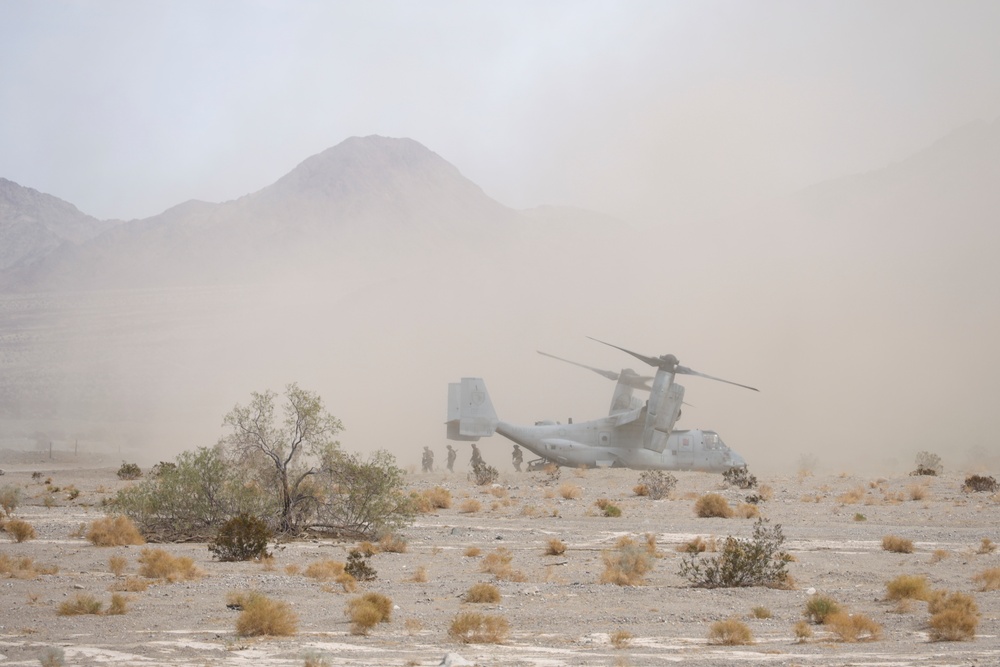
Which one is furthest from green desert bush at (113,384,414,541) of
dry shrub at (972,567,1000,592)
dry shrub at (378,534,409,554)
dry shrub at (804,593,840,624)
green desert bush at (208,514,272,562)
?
dry shrub at (972,567,1000,592)

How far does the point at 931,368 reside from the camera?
14825cm

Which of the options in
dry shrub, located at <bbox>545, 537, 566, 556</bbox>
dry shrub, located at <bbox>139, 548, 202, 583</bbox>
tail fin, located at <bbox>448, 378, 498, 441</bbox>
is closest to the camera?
dry shrub, located at <bbox>139, 548, 202, 583</bbox>

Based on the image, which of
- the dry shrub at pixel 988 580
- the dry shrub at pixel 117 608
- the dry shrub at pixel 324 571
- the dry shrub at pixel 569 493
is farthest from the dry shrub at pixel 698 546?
the dry shrub at pixel 569 493

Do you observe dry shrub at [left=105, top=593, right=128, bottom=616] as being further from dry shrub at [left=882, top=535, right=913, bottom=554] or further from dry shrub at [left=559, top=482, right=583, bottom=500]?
dry shrub at [left=559, top=482, right=583, bottom=500]

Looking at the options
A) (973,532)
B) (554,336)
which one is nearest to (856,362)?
(554,336)

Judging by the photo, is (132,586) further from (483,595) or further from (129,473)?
(129,473)

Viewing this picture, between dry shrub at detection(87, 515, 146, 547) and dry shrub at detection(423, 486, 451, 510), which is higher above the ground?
dry shrub at detection(423, 486, 451, 510)

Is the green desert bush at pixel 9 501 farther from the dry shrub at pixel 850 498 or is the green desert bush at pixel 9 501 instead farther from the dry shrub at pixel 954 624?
the dry shrub at pixel 850 498

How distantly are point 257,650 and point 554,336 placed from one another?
168 meters

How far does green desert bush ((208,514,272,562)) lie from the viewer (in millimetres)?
A: 20984

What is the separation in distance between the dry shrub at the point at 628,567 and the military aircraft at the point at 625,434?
28041 mm

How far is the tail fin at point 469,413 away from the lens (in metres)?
51.8

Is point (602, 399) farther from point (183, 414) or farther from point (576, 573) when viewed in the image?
point (576, 573)

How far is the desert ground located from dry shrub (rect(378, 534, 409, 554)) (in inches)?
14.7
